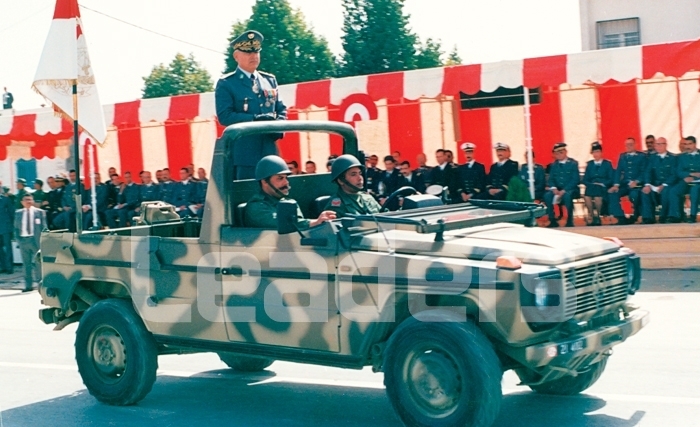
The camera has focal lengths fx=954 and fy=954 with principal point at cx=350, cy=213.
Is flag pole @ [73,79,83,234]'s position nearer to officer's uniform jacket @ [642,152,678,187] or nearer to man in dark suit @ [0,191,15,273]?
officer's uniform jacket @ [642,152,678,187]

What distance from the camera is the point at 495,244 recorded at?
19.9ft

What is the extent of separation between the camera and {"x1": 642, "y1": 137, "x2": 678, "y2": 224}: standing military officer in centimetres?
1599

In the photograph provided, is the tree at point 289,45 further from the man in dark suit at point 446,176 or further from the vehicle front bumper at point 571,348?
the vehicle front bumper at point 571,348

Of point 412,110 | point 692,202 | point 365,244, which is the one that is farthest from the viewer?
point 412,110

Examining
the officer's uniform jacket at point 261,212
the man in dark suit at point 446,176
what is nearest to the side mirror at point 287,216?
the officer's uniform jacket at point 261,212

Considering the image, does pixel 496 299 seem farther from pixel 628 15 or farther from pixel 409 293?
pixel 628 15

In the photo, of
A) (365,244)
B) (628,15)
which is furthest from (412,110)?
(365,244)

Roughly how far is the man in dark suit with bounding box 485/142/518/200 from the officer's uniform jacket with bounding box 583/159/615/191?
1284 mm

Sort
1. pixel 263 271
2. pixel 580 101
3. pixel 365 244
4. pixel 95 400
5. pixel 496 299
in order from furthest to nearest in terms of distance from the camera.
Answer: pixel 580 101 < pixel 95 400 < pixel 263 271 < pixel 365 244 < pixel 496 299

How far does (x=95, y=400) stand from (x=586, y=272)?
4267 mm

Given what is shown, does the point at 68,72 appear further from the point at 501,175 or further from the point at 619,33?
the point at 619,33

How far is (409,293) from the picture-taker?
604cm

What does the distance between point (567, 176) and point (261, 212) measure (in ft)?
36.7

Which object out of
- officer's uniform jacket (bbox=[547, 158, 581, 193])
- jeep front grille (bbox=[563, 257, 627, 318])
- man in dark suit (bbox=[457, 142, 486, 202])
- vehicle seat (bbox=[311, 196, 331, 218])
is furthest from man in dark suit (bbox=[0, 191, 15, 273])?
jeep front grille (bbox=[563, 257, 627, 318])
